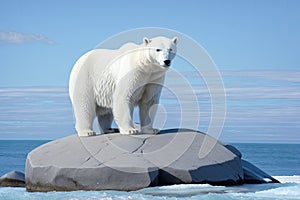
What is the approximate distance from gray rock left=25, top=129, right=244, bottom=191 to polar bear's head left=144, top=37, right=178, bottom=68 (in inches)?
72.7

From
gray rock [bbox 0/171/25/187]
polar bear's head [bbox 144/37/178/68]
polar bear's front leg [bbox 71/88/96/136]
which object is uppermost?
polar bear's head [bbox 144/37/178/68]

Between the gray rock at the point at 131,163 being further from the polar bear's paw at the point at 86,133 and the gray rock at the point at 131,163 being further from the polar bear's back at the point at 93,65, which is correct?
the polar bear's back at the point at 93,65

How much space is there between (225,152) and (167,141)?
4.36 feet

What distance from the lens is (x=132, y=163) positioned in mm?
12875

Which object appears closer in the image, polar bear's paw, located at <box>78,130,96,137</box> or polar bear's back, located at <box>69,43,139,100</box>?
polar bear's back, located at <box>69,43,139,100</box>

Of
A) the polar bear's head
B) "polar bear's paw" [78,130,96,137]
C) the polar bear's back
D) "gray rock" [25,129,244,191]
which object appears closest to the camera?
the polar bear's head

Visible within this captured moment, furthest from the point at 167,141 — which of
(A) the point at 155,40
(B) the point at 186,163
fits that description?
(A) the point at 155,40

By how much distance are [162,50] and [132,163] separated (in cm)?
228

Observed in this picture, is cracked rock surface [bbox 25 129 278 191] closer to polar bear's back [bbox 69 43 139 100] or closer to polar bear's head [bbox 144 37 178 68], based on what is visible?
polar bear's back [bbox 69 43 139 100]

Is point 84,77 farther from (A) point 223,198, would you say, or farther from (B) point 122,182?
(A) point 223,198

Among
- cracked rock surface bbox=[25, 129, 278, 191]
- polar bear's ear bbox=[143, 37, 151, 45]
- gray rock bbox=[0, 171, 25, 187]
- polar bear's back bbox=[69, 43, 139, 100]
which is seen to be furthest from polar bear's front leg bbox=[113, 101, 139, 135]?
gray rock bbox=[0, 171, 25, 187]

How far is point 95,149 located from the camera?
13641mm

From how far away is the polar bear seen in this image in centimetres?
1362

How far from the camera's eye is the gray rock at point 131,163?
1288cm
